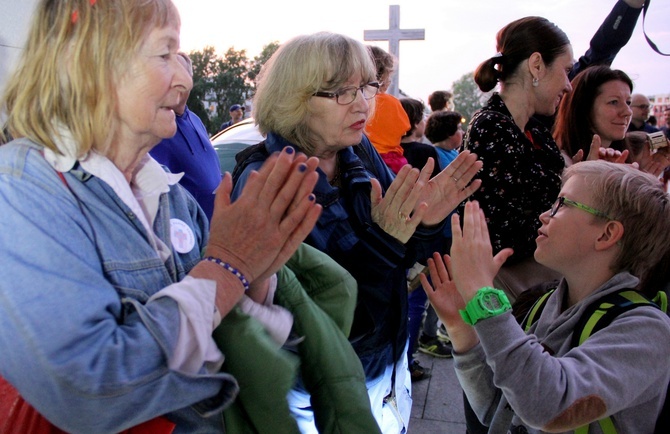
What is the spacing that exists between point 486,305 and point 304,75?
3.25 feet

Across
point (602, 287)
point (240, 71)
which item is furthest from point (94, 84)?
point (240, 71)

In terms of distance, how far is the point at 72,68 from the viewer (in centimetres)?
96

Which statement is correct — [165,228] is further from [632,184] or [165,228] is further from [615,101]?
[615,101]

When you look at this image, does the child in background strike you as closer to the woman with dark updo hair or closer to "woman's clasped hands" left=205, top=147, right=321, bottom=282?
the woman with dark updo hair

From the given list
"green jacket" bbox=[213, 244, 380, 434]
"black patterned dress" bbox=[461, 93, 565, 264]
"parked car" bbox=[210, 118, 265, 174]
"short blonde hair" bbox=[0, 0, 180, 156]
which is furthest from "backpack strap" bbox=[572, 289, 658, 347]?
"parked car" bbox=[210, 118, 265, 174]

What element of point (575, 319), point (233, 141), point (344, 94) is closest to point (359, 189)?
point (344, 94)

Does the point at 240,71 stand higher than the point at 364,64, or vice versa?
the point at 364,64

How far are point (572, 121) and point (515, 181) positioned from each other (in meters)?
0.83

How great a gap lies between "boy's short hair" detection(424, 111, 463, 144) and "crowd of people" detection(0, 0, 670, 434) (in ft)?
10.3

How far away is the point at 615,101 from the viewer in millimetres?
2771

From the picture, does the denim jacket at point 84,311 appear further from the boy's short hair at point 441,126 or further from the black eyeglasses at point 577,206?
the boy's short hair at point 441,126

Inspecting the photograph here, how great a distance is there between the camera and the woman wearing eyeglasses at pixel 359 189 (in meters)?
1.71

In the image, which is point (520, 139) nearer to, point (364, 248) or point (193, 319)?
point (364, 248)

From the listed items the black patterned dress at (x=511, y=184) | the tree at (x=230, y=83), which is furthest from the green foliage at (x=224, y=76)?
the black patterned dress at (x=511, y=184)
